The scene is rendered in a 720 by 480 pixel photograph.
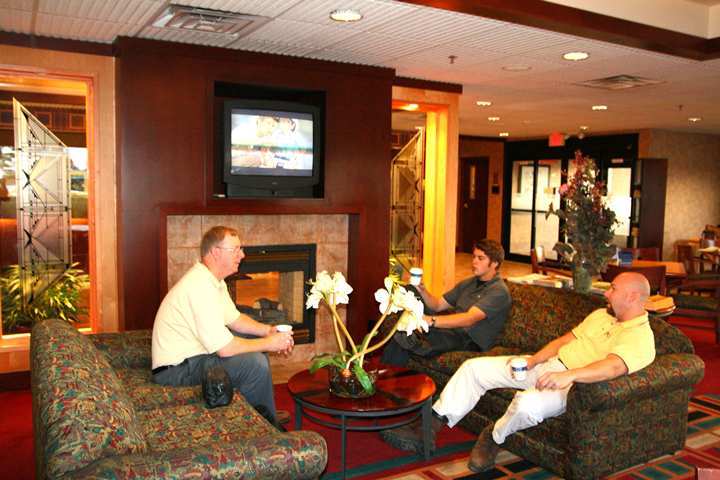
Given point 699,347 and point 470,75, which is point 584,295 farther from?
point 699,347

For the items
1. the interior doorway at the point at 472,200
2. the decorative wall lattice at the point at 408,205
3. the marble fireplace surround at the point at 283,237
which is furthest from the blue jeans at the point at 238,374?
the interior doorway at the point at 472,200

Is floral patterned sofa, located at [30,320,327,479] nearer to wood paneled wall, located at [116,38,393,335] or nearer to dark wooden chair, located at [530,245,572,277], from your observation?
wood paneled wall, located at [116,38,393,335]

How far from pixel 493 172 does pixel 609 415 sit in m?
10.2

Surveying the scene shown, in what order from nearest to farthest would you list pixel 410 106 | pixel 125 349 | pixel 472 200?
pixel 125 349
pixel 410 106
pixel 472 200

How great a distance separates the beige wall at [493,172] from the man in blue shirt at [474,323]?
8657 mm

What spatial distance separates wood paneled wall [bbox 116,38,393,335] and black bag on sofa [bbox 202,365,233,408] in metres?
1.71

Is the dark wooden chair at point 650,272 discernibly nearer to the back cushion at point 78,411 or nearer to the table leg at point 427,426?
the table leg at point 427,426

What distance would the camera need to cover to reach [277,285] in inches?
Result: 216

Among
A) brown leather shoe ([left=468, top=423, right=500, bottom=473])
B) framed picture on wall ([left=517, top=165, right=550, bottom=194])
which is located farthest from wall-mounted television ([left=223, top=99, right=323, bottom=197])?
framed picture on wall ([left=517, top=165, right=550, bottom=194])

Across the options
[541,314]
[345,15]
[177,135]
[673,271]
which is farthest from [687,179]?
[177,135]

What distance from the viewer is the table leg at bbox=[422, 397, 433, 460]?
10.9 ft

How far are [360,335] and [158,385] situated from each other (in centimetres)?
234

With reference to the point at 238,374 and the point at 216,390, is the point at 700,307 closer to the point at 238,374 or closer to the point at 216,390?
the point at 238,374

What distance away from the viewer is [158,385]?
3361 mm
